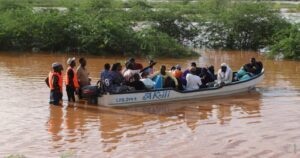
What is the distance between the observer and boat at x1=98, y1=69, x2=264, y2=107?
15.1 metres

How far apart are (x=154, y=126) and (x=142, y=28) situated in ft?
52.5

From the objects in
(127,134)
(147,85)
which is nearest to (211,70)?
(147,85)

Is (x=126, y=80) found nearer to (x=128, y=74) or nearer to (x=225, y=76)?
(x=128, y=74)

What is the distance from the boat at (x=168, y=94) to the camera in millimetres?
15078

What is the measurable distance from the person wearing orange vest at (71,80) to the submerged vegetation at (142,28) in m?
11.2

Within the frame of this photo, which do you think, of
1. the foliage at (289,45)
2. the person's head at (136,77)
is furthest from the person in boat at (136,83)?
the foliage at (289,45)

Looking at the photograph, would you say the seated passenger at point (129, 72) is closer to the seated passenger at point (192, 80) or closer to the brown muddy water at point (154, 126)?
the brown muddy water at point (154, 126)

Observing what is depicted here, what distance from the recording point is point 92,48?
26719 millimetres

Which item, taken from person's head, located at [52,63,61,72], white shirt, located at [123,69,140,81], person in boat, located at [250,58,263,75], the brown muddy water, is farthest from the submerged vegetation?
person's head, located at [52,63,61,72]

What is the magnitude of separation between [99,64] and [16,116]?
35.3ft

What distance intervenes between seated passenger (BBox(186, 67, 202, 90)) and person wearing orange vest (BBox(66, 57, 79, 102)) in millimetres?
3458

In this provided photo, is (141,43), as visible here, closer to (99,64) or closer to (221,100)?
(99,64)

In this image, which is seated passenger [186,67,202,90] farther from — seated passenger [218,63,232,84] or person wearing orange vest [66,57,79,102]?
person wearing orange vest [66,57,79,102]

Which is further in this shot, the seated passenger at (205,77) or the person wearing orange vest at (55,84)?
the seated passenger at (205,77)
